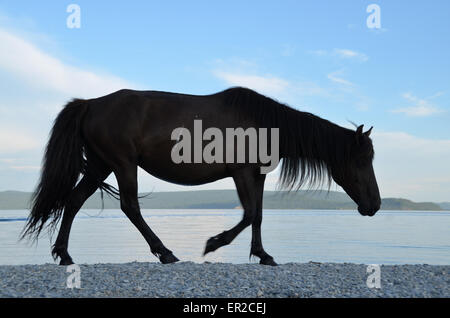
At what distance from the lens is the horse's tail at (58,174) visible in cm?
679

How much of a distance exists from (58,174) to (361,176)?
447 centimetres

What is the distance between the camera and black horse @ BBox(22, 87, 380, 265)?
255 inches

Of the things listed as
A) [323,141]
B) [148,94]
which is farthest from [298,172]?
[148,94]

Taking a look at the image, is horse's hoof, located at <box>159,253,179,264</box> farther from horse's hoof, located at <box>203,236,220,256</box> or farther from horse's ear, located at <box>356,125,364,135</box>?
horse's ear, located at <box>356,125,364,135</box>

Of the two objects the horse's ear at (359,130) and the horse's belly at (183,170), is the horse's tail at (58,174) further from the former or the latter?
the horse's ear at (359,130)

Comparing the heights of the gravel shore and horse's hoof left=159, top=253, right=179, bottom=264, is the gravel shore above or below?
below

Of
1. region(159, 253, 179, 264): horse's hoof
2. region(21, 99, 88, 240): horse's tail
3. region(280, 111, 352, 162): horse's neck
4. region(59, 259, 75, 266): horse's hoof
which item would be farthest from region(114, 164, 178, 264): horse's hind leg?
region(280, 111, 352, 162): horse's neck

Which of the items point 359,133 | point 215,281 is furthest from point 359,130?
point 215,281

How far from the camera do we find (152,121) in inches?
257

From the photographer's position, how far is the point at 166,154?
6.48 metres

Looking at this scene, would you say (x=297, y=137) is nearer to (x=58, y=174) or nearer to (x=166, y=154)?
(x=166, y=154)

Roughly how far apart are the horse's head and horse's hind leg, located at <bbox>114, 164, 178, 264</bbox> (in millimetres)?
2769
